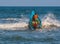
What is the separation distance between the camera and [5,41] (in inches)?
492

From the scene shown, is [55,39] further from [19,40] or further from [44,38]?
[19,40]

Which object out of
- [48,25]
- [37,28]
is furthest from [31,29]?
[48,25]

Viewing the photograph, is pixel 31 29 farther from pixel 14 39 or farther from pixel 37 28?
pixel 14 39

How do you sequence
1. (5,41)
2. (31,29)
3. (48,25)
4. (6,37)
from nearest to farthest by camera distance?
(5,41)
(6,37)
(31,29)
(48,25)

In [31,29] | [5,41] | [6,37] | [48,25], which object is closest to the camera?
[5,41]

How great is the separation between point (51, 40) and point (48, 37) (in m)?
0.75

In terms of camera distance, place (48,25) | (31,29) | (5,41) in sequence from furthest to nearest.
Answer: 1. (48,25)
2. (31,29)
3. (5,41)

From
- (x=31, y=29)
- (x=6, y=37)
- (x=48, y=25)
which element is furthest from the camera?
(x=48, y=25)

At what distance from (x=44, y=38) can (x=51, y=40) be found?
554 millimetres

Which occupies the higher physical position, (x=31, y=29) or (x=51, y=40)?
(x=51, y=40)

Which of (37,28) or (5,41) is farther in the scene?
(37,28)

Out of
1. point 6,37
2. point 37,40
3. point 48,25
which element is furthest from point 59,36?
point 48,25

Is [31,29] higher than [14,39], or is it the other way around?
[14,39]

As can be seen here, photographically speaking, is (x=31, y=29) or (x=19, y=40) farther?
(x=31, y=29)
